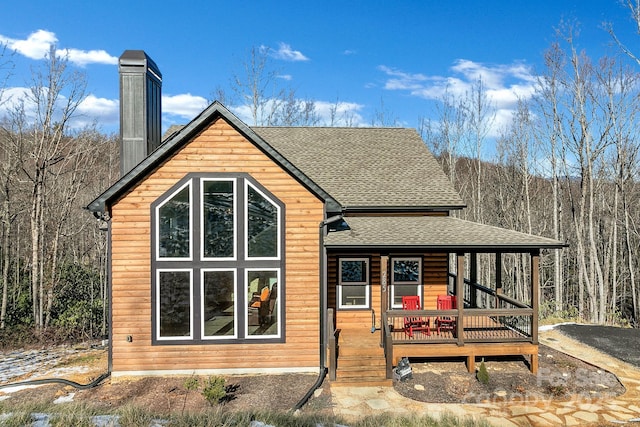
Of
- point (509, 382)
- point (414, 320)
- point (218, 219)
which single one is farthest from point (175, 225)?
point (509, 382)

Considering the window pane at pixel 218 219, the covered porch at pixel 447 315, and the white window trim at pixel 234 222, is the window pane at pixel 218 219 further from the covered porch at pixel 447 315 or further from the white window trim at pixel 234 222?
the covered porch at pixel 447 315

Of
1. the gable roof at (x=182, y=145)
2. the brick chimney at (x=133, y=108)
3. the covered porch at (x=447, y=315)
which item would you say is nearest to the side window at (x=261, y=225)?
the gable roof at (x=182, y=145)

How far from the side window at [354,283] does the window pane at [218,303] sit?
347 cm

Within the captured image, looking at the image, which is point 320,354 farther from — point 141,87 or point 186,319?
point 141,87

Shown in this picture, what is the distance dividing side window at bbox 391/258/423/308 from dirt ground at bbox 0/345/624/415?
7.52 ft

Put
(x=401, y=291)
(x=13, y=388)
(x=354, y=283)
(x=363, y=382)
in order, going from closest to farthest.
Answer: (x=13, y=388) < (x=363, y=382) < (x=354, y=283) < (x=401, y=291)

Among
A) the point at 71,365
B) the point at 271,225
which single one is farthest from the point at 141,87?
the point at 71,365

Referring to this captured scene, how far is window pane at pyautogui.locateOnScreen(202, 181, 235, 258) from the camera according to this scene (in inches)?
368

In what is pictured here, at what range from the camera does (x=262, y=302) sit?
9461mm

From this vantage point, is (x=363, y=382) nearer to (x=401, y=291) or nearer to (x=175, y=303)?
(x=401, y=291)

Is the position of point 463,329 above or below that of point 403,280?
below

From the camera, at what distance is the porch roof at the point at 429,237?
31.7ft

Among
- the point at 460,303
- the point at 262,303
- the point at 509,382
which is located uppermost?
the point at 262,303

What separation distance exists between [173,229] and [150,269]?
107 centimetres
